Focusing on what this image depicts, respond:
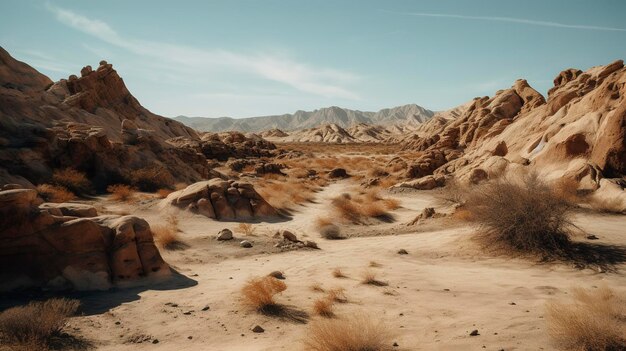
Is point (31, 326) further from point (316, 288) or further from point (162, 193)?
point (162, 193)

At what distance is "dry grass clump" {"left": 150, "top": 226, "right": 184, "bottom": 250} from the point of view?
10.8 meters

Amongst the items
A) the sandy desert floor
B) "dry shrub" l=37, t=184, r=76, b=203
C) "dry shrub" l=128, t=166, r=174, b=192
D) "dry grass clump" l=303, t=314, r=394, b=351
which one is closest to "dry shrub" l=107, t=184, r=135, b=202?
"dry shrub" l=128, t=166, r=174, b=192

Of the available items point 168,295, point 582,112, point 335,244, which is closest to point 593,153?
point 582,112

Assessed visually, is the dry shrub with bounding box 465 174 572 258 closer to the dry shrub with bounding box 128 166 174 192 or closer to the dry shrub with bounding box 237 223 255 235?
the dry shrub with bounding box 237 223 255 235

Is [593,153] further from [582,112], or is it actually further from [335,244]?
[335,244]

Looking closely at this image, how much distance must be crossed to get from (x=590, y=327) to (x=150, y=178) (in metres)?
18.4

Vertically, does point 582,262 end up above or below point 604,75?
below

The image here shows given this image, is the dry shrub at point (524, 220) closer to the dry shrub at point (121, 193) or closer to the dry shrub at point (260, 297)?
the dry shrub at point (260, 297)

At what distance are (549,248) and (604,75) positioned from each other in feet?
62.3

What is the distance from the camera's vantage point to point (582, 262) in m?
8.41

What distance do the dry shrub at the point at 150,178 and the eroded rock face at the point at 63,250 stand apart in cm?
1077

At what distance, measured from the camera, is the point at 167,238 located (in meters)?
10.9

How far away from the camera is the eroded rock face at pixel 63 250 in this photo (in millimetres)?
7234

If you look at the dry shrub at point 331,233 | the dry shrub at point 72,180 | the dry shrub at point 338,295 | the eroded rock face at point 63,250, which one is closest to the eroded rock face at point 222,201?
the dry shrub at point 331,233
